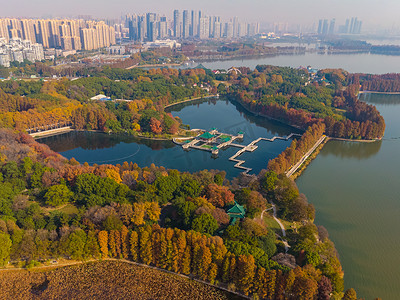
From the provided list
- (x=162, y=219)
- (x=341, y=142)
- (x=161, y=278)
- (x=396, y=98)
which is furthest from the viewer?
(x=396, y=98)

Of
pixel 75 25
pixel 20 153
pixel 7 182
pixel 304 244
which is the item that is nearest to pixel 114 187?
pixel 7 182


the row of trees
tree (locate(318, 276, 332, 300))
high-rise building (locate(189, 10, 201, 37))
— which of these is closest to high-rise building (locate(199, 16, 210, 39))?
high-rise building (locate(189, 10, 201, 37))

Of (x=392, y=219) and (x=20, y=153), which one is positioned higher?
(x=20, y=153)

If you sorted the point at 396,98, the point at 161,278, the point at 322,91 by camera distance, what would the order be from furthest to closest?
the point at 396,98 < the point at 322,91 < the point at 161,278

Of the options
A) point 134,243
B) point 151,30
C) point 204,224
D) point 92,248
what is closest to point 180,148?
point 204,224

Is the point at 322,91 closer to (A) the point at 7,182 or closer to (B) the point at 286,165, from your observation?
(B) the point at 286,165

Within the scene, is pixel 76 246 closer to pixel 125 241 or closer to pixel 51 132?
pixel 125 241

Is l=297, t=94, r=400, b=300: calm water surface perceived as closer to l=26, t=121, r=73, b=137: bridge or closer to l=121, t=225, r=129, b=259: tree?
l=121, t=225, r=129, b=259: tree
